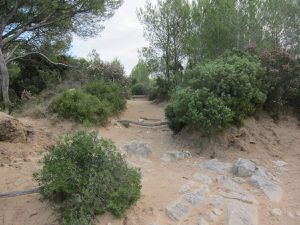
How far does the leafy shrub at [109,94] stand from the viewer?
13197 millimetres

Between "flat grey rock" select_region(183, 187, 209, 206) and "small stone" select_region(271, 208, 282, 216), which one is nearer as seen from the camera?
"small stone" select_region(271, 208, 282, 216)

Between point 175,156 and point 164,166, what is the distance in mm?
610

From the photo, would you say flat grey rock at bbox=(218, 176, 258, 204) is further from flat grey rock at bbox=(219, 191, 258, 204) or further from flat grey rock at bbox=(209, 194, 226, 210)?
flat grey rock at bbox=(209, 194, 226, 210)

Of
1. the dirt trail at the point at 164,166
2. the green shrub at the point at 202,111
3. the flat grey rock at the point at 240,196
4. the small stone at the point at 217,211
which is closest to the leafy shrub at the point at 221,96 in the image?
the green shrub at the point at 202,111

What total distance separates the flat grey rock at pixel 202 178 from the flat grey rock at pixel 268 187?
0.84 metres

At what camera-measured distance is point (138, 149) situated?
9.75 m

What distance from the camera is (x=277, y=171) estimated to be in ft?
28.7

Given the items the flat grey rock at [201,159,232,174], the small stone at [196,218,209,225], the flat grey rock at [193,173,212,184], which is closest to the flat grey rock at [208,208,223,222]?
the small stone at [196,218,209,225]

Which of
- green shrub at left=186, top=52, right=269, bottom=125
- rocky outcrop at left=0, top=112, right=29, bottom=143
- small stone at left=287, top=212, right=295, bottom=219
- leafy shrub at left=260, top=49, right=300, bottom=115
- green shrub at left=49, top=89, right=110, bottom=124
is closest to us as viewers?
small stone at left=287, top=212, right=295, bottom=219

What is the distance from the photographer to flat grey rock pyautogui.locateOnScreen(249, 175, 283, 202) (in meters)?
7.60

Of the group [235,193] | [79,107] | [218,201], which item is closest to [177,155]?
[235,193]

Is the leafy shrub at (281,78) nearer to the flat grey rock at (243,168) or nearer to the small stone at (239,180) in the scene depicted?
the flat grey rock at (243,168)

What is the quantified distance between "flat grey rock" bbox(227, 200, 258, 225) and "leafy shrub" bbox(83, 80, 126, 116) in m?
6.56

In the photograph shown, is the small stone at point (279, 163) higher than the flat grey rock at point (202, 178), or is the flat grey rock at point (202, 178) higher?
the small stone at point (279, 163)
